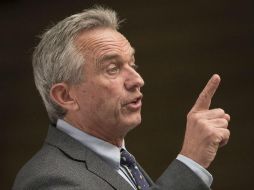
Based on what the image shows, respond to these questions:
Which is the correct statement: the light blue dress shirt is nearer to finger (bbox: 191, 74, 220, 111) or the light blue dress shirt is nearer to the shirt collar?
the shirt collar

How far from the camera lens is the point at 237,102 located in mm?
3195

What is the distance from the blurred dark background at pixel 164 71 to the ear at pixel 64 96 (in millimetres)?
1570

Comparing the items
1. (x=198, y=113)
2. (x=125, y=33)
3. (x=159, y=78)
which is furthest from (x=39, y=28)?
(x=198, y=113)

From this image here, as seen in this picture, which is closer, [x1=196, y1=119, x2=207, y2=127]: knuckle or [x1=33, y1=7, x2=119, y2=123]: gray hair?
[x1=196, y1=119, x2=207, y2=127]: knuckle

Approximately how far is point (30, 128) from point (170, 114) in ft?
2.53

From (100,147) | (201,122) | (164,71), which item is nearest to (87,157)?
(100,147)

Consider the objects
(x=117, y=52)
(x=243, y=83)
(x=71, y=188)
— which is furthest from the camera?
(x=243, y=83)

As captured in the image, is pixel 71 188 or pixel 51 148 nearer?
pixel 71 188

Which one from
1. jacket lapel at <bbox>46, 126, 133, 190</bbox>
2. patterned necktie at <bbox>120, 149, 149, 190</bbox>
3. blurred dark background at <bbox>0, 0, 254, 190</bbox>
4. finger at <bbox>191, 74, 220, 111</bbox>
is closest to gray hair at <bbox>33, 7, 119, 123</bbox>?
jacket lapel at <bbox>46, 126, 133, 190</bbox>

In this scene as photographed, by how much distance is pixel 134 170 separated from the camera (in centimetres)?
167

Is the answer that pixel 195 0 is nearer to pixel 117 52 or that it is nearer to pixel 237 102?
pixel 237 102

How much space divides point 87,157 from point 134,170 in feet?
0.57

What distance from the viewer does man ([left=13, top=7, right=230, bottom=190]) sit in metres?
1.50

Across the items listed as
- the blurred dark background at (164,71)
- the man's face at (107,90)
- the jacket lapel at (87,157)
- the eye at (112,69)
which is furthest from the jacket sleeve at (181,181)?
the blurred dark background at (164,71)
